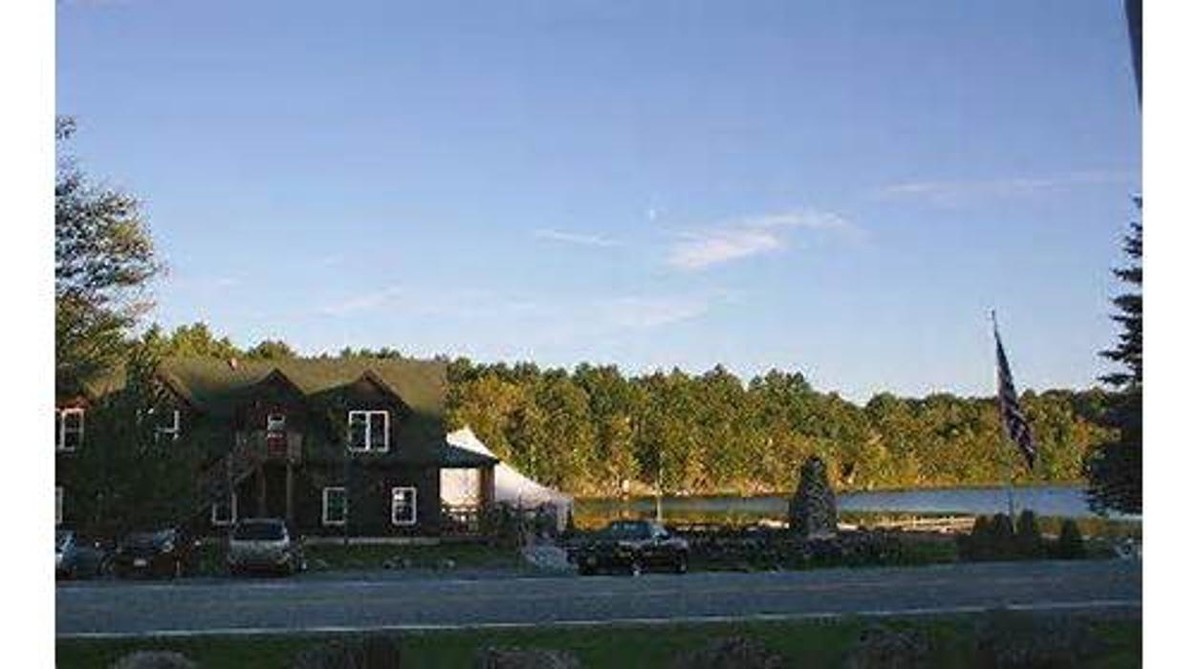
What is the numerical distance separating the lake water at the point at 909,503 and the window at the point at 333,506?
2984 mm

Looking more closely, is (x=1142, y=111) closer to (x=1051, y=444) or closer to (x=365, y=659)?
(x=365, y=659)

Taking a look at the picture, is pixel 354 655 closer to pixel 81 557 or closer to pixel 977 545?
pixel 81 557

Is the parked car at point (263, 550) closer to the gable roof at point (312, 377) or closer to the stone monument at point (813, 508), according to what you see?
the gable roof at point (312, 377)

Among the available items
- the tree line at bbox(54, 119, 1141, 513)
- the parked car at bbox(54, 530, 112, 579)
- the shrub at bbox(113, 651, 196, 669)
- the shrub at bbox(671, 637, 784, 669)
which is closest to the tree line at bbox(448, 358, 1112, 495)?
the tree line at bbox(54, 119, 1141, 513)

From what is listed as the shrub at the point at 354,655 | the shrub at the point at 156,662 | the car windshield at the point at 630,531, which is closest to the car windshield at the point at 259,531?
the car windshield at the point at 630,531

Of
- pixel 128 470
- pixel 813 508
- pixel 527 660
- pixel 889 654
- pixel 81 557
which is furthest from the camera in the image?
pixel 813 508

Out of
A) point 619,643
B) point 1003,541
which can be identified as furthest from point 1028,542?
point 619,643

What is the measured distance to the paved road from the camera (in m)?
8.28

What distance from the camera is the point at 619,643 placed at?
729 centimetres

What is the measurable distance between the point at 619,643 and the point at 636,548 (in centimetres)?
572

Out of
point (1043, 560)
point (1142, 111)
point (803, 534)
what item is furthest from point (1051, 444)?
point (1142, 111)

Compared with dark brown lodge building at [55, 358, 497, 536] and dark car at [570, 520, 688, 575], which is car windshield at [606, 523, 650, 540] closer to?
dark car at [570, 520, 688, 575]

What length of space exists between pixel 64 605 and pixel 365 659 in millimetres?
3613
